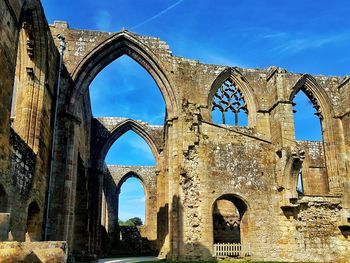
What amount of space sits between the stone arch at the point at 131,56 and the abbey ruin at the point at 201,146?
0.12 ft

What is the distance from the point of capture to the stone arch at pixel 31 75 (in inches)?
391

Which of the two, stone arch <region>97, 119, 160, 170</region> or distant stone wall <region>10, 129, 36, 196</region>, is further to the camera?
stone arch <region>97, 119, 160, 170</region>

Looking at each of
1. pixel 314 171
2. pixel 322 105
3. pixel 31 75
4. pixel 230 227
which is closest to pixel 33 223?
pixel 31 75

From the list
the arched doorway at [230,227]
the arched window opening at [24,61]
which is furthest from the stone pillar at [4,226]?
the arched doorway at [230,227]

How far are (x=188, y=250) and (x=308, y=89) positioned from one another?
25.0ft

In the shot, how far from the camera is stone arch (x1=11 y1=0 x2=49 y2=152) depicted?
9.94m

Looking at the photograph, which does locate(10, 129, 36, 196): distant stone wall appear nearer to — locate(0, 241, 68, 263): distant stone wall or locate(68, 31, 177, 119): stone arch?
locate(68, 31, 177, 119): stone arch

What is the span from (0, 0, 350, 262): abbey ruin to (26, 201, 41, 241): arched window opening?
36 millimetres

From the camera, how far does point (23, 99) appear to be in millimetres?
10156

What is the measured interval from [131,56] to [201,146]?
4.16 metres

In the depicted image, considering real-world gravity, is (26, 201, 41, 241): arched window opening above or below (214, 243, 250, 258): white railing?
above

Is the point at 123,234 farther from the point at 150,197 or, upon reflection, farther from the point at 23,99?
the point at 23,99

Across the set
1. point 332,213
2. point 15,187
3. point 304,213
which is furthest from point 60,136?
point 332,213

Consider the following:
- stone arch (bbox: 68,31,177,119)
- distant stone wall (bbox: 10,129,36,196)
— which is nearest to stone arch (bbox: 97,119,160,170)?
stone arch (bbox: 68,31,177,119)
